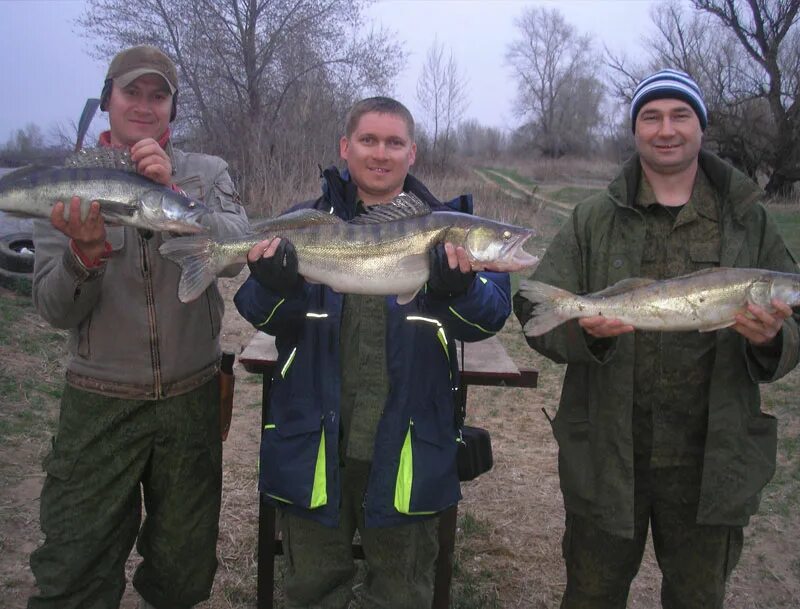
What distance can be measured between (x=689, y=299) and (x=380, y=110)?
1.84m

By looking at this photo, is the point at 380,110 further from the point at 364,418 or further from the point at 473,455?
the point at 473,455

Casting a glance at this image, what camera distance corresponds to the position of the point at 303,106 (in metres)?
23.3

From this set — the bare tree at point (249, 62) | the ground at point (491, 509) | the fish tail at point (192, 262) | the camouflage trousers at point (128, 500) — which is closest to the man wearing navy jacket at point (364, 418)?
the fish tail at point (192, 262)

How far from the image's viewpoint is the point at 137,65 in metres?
3.49

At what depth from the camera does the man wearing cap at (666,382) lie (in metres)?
3.15

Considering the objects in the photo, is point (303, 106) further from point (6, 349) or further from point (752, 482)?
point (752, 482)

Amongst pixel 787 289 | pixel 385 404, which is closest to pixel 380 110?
pixel 385 404

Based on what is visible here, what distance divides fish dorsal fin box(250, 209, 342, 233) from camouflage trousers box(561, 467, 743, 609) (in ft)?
6.49

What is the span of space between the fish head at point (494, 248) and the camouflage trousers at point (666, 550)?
48.0 inches

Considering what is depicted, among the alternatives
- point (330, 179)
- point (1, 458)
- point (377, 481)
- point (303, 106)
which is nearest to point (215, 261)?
point (330, 179)

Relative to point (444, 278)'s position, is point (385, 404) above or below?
below

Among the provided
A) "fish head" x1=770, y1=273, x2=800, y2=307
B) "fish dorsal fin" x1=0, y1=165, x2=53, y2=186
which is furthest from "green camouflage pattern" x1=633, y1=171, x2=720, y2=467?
"fish dorsal fin" x1=0, y1=165, x2=53, y2=186

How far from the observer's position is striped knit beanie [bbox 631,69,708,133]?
129 inches

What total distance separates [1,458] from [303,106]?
766 inches
